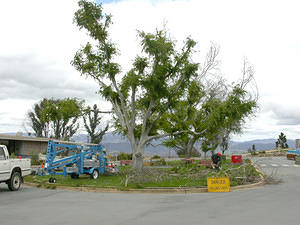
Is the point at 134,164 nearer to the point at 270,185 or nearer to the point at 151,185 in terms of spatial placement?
the point at 151,185

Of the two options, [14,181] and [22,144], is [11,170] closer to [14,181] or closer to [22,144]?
[14,181]

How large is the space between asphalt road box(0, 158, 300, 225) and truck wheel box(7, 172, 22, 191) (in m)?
1.25

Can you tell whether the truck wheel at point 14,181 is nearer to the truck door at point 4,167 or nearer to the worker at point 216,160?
the truck door at point 4,167

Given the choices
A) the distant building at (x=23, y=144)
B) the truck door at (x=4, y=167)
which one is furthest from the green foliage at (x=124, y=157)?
the truck door at (x=4, y=167)

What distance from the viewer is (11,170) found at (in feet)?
47.4

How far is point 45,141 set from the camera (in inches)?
1596

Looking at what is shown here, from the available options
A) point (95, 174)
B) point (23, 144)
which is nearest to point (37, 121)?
point (23, 144)

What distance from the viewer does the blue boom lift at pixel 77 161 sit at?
18.2 meters

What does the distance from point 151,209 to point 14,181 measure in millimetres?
7933

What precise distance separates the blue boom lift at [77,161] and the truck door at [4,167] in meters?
3.17

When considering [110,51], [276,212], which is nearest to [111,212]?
[276,212]

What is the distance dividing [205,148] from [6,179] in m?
29.6

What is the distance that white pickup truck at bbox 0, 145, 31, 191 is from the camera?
46.1ft

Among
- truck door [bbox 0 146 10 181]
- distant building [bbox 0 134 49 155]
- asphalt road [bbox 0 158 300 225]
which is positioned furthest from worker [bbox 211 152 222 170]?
distant building [bbox 0 134 49 155]
